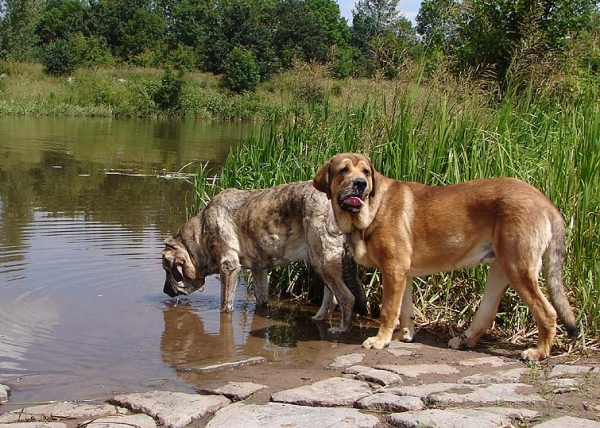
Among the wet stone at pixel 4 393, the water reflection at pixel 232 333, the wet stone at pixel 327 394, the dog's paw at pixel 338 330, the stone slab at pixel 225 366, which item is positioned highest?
the wet stone at pixel 327 394

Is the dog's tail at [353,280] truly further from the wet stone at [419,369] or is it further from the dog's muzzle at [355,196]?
the wet stone at [419,369]

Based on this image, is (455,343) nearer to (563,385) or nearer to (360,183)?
(563,385)

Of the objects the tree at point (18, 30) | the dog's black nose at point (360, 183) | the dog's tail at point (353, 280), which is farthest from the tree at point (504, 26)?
the tree at point (18, 30)

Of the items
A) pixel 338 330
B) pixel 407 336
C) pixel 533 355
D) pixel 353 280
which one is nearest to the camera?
pixel 533 355

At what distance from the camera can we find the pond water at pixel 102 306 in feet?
19.5

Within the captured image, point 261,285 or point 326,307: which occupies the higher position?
point 261,285

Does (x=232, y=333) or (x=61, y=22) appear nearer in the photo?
(x=232, y=333)

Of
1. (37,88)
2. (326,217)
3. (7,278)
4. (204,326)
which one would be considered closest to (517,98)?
(326,217)

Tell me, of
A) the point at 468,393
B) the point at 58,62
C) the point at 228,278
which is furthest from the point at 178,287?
the point at 58,62

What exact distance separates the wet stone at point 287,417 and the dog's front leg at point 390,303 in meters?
1.83

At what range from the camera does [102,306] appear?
809 cm

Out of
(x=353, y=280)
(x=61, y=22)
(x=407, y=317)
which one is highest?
(x=61, y=22)

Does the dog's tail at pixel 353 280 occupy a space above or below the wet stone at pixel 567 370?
above

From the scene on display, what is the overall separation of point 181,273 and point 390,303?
295 cm
